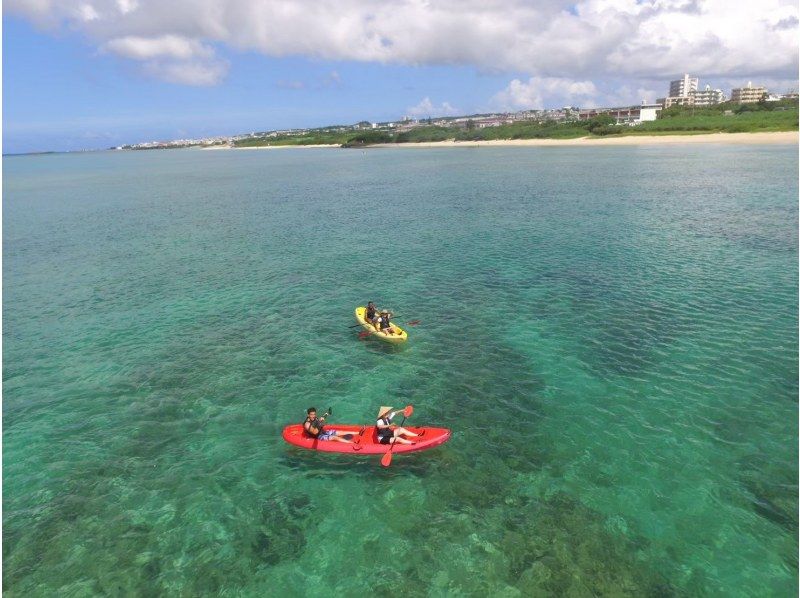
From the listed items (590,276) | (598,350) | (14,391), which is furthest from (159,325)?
(590,276)

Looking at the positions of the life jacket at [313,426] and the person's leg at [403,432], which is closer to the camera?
the person's leg at [403,432]

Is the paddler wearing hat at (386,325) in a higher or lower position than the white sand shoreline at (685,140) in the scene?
lower

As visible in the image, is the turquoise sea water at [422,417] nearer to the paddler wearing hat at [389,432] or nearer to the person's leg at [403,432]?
the paddler wearing hat at [389,432]

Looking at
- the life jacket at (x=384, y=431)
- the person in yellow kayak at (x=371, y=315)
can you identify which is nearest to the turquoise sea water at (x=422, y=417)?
the life jacket at (x=384, y=431)

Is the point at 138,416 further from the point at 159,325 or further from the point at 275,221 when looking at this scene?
the point at 275,221

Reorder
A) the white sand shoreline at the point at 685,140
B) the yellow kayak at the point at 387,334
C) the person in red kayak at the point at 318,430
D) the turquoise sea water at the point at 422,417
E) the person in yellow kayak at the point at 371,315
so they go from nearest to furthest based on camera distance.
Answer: the turquoise sea water at the point at 422,417
the person in red kayak at the point at 318,430
the yellow kayak at the point at 387,334
the person in yellow kayak at the point at 371,315
the white sand shoreline at the point at 685,140

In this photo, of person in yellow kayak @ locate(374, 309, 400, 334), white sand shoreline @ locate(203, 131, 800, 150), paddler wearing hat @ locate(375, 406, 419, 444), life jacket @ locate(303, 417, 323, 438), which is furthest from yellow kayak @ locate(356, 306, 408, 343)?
white sand shoreline @ locate(203, 131, 800, 150)
